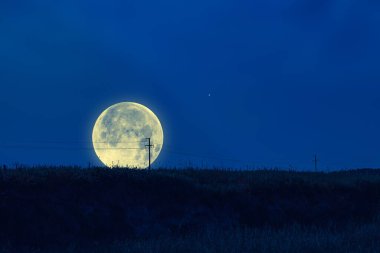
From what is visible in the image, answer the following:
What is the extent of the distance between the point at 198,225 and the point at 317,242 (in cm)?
690

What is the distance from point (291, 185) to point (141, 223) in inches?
327

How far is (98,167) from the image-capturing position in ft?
68.6

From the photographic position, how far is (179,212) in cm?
2008

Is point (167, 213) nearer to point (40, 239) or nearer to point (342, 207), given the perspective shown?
point (40, 239)

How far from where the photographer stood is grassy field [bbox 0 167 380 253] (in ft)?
49.2

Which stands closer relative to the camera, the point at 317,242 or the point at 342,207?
the point at 317,242

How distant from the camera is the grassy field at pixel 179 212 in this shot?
14992 millimetres

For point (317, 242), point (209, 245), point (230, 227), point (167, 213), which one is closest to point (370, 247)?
point (317, 242)

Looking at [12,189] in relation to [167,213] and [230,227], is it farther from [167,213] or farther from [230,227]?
[230,227]

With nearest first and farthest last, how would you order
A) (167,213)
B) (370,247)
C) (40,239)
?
(370,247) < (40,239) < (167,213)

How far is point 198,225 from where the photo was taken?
19.9 meters

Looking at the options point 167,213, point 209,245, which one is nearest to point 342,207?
point 167,213

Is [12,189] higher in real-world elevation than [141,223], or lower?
higher

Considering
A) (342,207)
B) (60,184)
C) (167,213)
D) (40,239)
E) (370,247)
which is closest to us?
(370,247)
